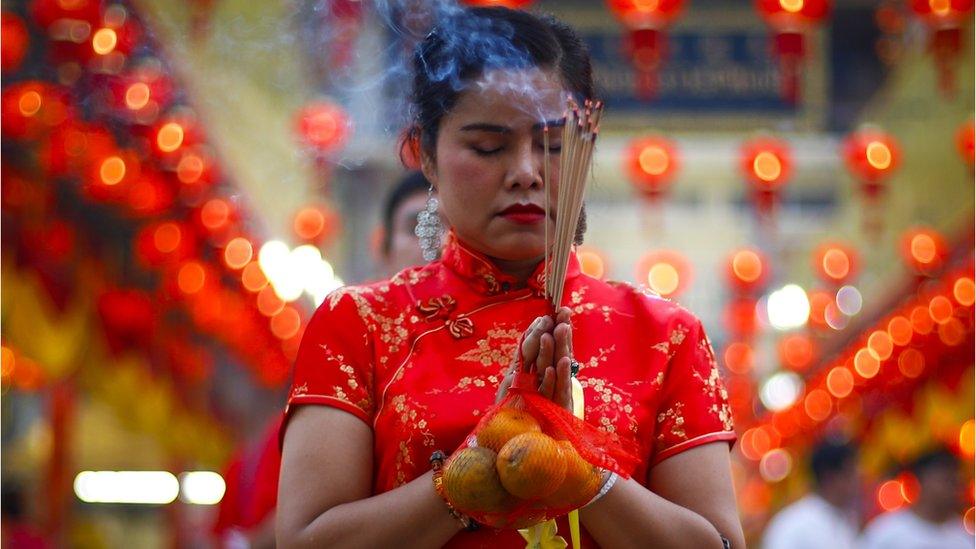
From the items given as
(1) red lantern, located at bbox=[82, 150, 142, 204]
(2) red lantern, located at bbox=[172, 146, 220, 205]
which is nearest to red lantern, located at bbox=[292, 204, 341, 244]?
(2) red lantern, located at bbox=[172, 146, 220, 205]

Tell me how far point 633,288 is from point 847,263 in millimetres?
13819

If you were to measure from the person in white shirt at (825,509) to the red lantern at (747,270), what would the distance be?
24.5ft

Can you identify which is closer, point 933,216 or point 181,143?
point 181,143

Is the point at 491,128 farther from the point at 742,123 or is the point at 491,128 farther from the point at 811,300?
the point at 811,300

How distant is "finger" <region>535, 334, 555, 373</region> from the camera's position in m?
1.48

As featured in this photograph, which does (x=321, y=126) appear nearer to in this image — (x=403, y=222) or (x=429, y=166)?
(x=403, y=222)

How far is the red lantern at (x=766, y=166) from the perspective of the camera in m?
10.5

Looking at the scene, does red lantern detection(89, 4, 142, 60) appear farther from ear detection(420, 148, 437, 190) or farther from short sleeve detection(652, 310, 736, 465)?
short sleeve detection(652, 310, 736, 465)

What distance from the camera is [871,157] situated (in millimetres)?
10500

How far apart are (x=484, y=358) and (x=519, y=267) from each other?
0.14m

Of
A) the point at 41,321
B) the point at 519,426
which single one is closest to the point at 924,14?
the point at 41,321

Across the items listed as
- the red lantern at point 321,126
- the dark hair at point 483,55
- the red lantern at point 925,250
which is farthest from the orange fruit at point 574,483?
the red lantern at point 925,250

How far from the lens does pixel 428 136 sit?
1749mm

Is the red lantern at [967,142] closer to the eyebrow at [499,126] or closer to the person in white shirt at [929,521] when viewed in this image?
the person in white shirt at [929,521]
